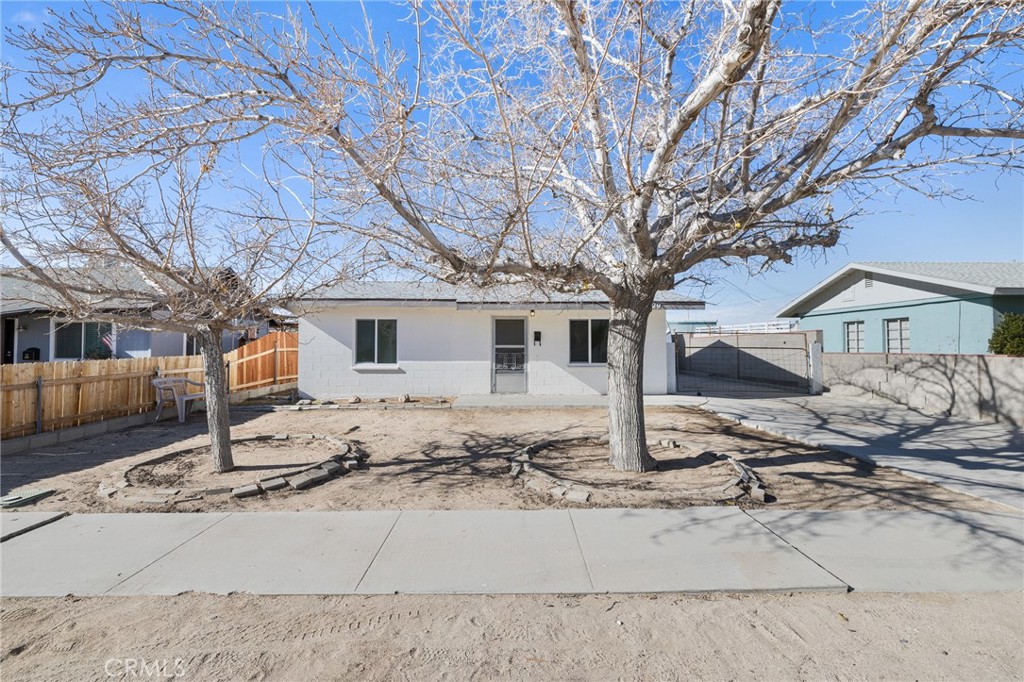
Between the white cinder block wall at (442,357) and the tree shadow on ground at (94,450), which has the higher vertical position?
the white cinder block wall at (442,357)

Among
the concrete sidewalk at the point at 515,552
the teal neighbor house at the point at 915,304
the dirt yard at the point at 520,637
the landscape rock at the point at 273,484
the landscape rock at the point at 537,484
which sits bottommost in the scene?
the dirt yard at the point at 520,637

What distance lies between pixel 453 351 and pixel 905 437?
10.5 meters

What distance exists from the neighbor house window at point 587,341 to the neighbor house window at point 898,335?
10635 millimetres

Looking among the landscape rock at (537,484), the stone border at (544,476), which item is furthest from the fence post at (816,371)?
the landscape rock at (537,484)

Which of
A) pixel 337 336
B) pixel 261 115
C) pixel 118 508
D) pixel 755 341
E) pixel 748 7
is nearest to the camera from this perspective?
pixel 748 7

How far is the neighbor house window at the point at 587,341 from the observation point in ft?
48.1

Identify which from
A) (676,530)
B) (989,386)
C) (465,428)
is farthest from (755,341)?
(676,530)

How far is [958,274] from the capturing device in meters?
15.7

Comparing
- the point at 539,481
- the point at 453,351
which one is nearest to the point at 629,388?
the point at 539,481

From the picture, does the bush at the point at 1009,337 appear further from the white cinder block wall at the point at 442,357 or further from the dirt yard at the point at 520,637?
the dirt yard at the point at 520,637

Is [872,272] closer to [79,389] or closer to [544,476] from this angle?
[544,476]

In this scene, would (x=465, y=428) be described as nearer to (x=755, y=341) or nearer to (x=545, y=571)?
(x=545, y=571)

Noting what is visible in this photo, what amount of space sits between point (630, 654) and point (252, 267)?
19.8 ft

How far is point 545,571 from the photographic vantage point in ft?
12.5
